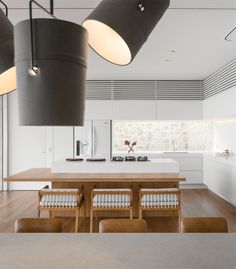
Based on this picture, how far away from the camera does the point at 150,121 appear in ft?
25.7

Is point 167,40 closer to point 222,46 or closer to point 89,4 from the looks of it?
point 222,46

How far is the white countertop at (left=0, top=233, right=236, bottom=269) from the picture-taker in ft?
4.86

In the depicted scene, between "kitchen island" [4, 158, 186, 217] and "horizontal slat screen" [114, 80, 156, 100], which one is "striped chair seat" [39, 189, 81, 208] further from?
"horizontal slat screen" [114, 80, 156, 100]

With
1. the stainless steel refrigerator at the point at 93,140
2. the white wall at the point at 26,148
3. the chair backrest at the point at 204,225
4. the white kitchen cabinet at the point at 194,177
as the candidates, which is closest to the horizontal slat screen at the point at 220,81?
the white kitchen cabinet at the point at 194,177

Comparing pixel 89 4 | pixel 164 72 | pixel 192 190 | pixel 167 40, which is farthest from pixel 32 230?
pixel 192 190

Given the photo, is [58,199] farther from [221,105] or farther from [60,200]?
[221,105]

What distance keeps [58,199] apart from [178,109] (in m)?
4.40

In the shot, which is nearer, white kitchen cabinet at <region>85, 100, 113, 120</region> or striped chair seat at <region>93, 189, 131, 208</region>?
striped chair seat at <region>93, 189, 131, 208</region>

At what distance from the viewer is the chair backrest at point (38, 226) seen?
2.26m

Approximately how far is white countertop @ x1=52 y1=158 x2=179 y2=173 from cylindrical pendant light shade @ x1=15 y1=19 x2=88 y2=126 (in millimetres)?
3783

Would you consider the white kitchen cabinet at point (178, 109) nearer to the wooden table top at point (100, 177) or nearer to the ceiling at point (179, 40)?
the ceiling at point (179, 40)

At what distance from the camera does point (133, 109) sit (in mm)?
7355

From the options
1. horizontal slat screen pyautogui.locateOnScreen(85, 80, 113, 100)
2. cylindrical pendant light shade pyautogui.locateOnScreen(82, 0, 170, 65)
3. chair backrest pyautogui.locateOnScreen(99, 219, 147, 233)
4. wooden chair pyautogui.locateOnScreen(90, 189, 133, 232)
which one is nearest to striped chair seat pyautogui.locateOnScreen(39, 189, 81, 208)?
wooden chair pyautogui.locateOnScreen(90, 189, 133, 232)

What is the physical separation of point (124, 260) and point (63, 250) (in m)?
Answer: 0.37
